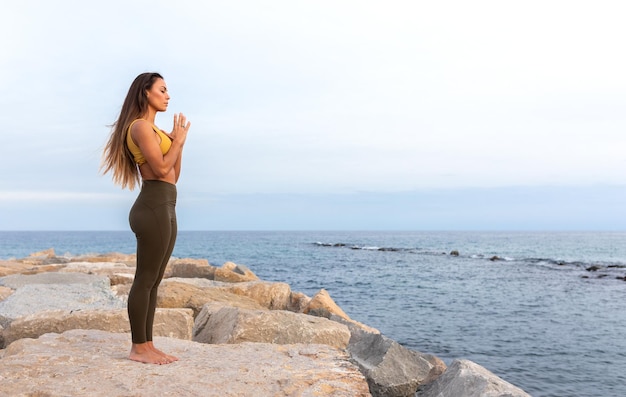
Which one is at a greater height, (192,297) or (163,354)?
(163,354)

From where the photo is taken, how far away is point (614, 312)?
2041 cm

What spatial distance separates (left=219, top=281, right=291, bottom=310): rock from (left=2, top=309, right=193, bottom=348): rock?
13.0 ft

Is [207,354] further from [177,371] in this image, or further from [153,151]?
[153,151]

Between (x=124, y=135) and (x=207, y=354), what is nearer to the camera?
(x=124, y=135)

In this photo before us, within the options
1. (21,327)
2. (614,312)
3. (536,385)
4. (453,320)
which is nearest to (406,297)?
(453,320)

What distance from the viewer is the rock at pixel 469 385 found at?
5.27 metres

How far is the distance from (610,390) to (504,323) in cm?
701

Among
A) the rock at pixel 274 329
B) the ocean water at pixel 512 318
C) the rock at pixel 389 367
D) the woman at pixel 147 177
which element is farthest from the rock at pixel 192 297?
the ocean water at pixel 512 318

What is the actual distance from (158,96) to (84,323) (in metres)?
3.32

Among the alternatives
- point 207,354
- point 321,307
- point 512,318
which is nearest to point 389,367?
point 207,354

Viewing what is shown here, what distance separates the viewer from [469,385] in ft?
18.5

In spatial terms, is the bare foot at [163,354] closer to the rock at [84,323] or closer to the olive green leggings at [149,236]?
the olive green leggings at [149,236]

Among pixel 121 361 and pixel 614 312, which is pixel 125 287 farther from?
pixel 614 312

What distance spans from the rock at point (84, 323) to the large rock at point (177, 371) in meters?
1.05
